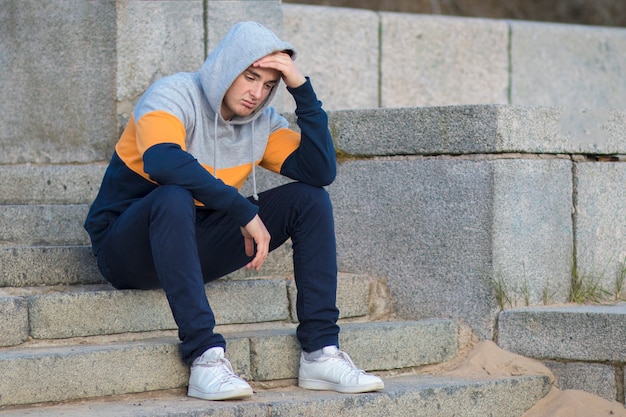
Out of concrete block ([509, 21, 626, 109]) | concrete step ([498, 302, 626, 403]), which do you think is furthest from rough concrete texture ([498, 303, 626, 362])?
concrete block ([509, 21, 626, 109])

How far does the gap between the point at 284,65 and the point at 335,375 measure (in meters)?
1.09

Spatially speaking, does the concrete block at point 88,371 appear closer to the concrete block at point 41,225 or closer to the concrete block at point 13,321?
the concrete block at point 13,321

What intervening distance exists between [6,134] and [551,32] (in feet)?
12.6

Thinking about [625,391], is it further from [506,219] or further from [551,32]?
[551,32]

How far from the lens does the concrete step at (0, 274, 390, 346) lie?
3.51 m

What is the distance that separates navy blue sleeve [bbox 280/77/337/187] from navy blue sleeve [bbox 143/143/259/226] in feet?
1.21

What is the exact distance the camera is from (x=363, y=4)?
32.6ft

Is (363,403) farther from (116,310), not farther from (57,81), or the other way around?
(57,81)

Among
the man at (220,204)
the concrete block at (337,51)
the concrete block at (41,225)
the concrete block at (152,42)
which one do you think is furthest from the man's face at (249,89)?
the concrete block at (337,51)

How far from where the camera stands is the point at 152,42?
5008mm

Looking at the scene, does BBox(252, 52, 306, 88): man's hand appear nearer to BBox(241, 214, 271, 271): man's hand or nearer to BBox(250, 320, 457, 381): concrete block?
BBox(241, 214, 271, 271): man's hand

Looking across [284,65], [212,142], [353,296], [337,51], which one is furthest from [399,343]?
[337,51]

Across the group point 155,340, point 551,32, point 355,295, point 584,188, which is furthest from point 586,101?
point 155,340

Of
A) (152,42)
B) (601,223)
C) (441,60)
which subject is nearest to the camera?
(601,223)
